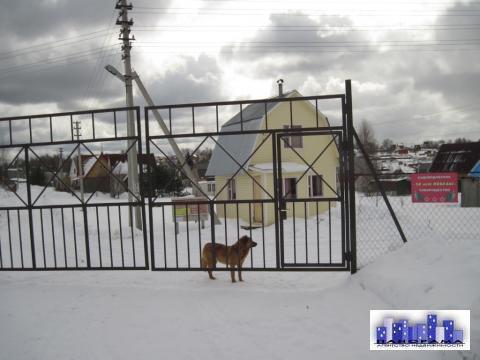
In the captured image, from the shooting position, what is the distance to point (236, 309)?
184 inches

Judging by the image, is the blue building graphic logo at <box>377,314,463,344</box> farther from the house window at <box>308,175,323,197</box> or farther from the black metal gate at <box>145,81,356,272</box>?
the house window at <box>308,175,323,197</box>

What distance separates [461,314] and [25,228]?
13454 mm

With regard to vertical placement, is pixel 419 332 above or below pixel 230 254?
below

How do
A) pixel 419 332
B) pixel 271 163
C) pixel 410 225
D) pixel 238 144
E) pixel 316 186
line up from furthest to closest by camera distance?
1. pixel 316 186
2. pixel 238 144
3. pixel 271 163
4. pixel 410 225
5. pixel 419 332

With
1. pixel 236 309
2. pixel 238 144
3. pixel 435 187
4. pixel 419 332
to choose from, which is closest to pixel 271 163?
pixel 238 144

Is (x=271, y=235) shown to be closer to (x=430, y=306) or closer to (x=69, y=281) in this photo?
(x=69, y=281)

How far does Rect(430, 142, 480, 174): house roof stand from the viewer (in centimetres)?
2394

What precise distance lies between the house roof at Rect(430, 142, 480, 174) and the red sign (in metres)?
20.4

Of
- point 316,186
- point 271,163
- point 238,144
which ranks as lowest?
point 316,186

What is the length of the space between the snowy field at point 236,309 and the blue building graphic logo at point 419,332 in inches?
5.5

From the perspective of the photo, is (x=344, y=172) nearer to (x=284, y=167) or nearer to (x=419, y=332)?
(x=419, y=332)

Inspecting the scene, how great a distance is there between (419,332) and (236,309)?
2.25 meters

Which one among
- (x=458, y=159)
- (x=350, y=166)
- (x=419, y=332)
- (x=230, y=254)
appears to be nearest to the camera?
(x=419, y=332)

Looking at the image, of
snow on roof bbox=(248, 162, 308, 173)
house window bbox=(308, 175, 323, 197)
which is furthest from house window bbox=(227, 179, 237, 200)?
house window bbox=(308, 175, 323, 197)
